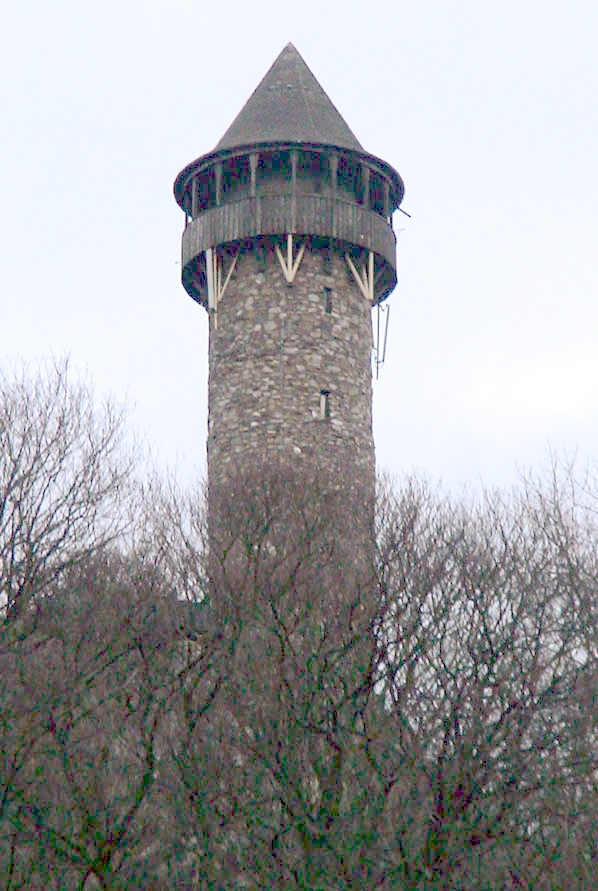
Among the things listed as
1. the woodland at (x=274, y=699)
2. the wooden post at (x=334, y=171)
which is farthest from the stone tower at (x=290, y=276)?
the woodland at (x=274, y=699)

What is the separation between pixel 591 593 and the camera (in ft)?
71.3

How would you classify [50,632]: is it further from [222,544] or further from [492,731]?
[492,731]

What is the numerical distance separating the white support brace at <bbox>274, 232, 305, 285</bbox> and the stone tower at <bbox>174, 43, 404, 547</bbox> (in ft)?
0.10

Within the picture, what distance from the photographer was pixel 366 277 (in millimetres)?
30156

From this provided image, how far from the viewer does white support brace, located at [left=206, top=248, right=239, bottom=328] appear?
96.9 ft

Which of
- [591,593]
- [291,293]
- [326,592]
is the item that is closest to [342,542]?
[326,592]

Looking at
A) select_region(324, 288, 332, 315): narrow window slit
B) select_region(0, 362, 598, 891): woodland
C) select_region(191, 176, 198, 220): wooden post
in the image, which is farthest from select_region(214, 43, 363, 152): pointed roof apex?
select_region(0, 362, 598, 891): woodland

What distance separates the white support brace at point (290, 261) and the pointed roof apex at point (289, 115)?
7.89 ft

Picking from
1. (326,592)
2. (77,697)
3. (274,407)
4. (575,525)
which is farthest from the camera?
(274,407)

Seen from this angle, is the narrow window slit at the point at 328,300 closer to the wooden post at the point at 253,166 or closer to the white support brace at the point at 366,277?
the white support brace at the point at 366,277

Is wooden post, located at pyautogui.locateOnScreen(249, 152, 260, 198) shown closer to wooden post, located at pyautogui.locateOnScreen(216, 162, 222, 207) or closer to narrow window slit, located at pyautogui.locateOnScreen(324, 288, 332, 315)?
wooden post, located at pyautogui.locateOnScreen(216, 162, 222, 207)

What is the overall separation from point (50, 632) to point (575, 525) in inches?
394

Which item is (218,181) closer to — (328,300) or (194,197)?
(194,197)

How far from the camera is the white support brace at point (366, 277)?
→ 98.0 ft
